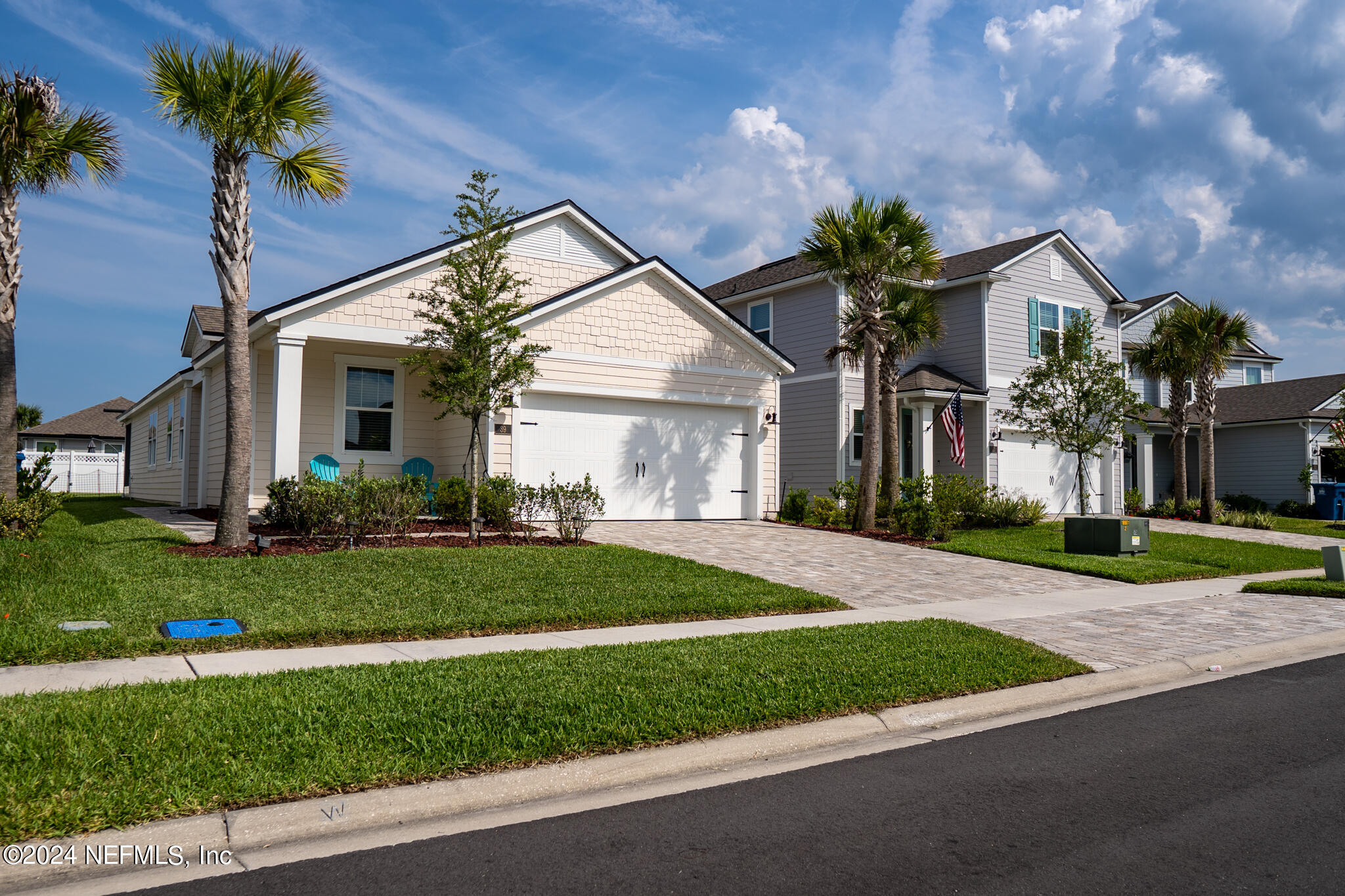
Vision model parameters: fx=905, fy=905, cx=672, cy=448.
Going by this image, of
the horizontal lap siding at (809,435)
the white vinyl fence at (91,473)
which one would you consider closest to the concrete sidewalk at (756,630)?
the horizontal lap siding at (809,435)

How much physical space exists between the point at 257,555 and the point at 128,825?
749 centimetres

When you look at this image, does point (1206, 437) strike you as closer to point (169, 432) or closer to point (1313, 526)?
point (1313, 526)

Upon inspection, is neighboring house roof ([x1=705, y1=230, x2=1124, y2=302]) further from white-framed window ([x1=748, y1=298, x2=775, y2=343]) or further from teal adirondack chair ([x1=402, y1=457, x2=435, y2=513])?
teal adirondack chair ([x1=402, y1=457, x2=435, y2=513])

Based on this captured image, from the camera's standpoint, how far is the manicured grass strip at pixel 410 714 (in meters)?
4.15

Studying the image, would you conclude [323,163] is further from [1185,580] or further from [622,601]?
[1185,580]

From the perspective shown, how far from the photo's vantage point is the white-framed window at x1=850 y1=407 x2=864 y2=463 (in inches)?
922

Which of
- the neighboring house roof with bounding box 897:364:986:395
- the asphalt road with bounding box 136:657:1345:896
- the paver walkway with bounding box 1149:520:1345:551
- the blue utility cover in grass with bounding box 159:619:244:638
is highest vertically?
the neighboring house roof with bounding box 897:364:986:395

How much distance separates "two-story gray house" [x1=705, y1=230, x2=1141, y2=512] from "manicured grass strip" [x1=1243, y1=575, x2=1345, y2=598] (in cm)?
1076

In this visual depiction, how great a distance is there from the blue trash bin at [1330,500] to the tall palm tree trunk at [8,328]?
106ft

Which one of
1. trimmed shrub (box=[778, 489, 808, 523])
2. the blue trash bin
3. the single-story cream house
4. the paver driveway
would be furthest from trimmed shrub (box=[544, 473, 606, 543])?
the blue trash bin

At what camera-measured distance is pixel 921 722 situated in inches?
236

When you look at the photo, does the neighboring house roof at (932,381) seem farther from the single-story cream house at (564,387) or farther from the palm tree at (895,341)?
the single-story cream house at (564,387)

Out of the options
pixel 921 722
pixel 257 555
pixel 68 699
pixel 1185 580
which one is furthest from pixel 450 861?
pixel 1185 580

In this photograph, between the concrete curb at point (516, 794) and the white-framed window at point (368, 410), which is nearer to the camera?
the concrete curb at point (516, 794)
